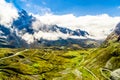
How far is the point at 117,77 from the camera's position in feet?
456
